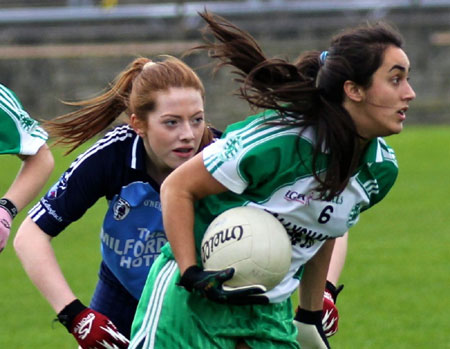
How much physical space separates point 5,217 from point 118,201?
50 cm

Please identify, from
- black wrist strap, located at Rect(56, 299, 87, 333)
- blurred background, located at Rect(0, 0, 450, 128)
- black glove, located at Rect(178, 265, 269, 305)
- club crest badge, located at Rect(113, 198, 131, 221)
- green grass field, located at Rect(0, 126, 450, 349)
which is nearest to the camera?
black glove, located at Rect(178, 265, 269, 305)

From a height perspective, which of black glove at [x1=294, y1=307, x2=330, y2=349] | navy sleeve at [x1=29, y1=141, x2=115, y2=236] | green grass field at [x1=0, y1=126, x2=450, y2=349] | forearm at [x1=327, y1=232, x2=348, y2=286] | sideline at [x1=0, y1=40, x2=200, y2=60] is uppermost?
sideline at [x1=0, y1=40, x2=200, y2=60]

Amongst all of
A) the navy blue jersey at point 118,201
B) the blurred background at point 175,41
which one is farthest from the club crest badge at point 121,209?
the blurred background at point 175,41

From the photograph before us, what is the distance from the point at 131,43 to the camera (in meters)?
22.0

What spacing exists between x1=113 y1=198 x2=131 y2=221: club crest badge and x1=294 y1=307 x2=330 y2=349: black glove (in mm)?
795

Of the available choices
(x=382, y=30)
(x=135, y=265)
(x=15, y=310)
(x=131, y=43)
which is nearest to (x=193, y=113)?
(x=135, y=265)

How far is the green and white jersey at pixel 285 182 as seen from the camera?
3.73m

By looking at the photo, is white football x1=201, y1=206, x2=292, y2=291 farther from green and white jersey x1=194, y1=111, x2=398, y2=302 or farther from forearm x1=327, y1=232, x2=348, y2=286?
forearm x1=327, y1=232, x2=348, y2=286

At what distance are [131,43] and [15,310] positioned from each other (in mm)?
14185

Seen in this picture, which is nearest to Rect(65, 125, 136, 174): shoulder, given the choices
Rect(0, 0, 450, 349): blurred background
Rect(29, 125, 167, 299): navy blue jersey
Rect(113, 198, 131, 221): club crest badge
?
Rect(29, 125, 167, 299): navy blue jersey

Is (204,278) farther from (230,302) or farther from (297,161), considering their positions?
(297,161)

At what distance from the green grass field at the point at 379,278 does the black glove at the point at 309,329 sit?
2.45m

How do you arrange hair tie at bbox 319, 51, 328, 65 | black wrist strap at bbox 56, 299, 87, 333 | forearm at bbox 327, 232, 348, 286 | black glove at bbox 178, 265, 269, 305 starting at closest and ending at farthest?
black glove at bbox 178, 265, 269, 305 → hair tie at bbox 319, 51, 328, 65 → black wrist strap at bbox 56, 299, 87, 333 → forearm at bbox 327, 232, 348, 286

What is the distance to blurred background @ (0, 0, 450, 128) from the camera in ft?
70.1
